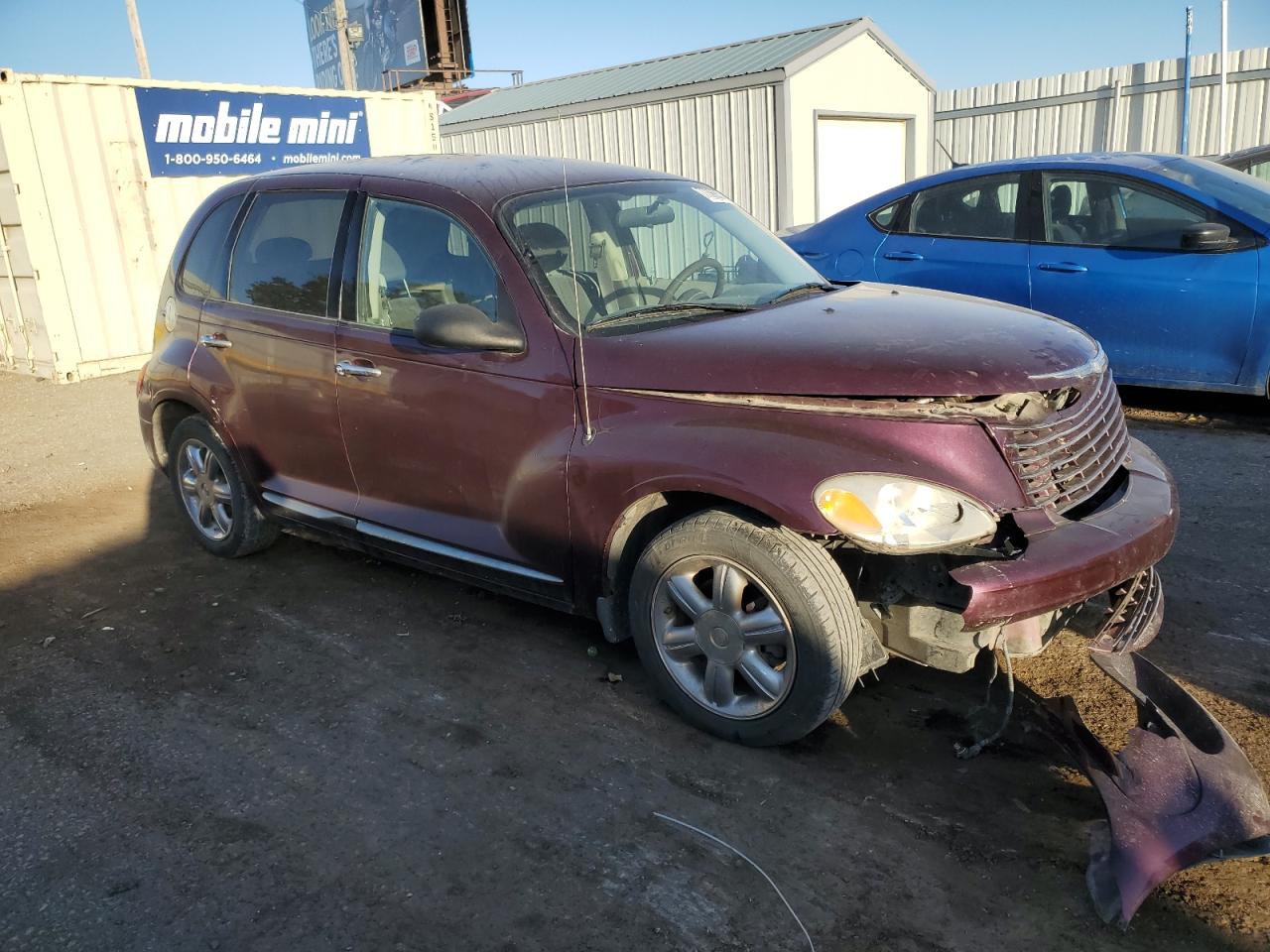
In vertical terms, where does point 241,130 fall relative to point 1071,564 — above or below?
above

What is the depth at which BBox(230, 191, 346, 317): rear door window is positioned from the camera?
4.29 m

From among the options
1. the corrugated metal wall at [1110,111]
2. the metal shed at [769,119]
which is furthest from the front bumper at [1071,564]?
the corrugated metal wall at [1110,111]

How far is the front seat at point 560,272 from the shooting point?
3.61 metres

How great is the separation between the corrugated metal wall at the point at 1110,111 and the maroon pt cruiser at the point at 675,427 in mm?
14509

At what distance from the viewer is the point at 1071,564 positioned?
2.85 meters

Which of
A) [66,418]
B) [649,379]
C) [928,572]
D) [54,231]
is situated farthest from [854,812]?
[54,231]

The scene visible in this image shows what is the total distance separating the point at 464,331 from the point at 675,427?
84 centimetres

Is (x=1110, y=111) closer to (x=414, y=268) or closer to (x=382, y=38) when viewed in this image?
(x=414, y=268)

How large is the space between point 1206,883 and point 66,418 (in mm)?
9228

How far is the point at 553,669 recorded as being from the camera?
3873mm

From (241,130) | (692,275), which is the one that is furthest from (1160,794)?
(241,130)

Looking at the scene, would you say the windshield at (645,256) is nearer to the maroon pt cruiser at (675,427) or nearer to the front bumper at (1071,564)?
the maroon pt cruiser at (675,427)

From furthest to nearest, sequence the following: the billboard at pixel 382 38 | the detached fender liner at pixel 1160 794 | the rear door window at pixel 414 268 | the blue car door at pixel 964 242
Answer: the billboard at pixel 382 38
the blue car door at pixel 964 242
the rear door window at pixel 414 268
the detached fender liner at pixel 1160 794

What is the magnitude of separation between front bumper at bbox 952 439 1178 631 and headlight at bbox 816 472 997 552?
0.11 m
